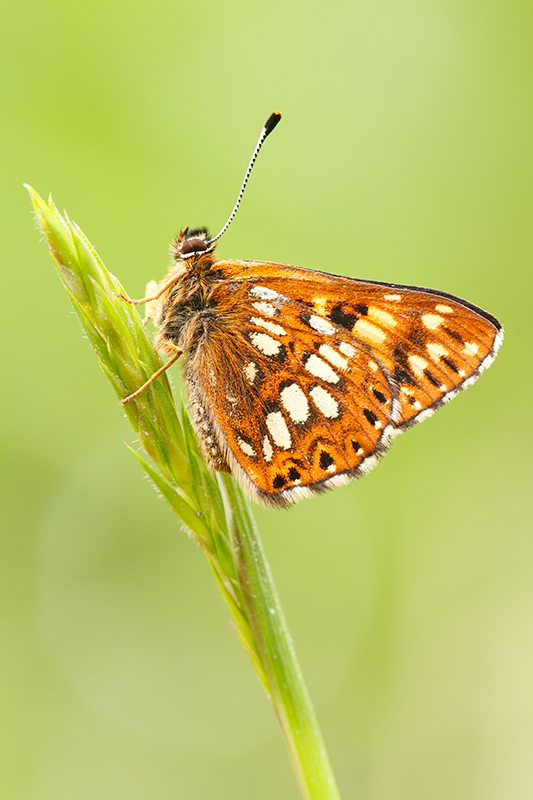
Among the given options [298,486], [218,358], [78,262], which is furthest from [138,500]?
[78,262]

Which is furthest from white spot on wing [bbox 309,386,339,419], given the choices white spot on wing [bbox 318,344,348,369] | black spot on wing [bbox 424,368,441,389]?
black spot on wing [bbox 424,368,441,389]

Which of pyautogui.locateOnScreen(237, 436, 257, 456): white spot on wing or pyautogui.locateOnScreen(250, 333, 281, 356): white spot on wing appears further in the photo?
pyautogui.locateOnScreen(250, 333, 281, 356): white spot on wing

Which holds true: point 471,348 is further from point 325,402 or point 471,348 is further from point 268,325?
point 268,325

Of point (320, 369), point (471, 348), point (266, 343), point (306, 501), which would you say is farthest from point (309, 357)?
point (306, 501)

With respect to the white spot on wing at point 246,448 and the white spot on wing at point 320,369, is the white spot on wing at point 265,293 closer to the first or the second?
the white spot on wing at point 320,369

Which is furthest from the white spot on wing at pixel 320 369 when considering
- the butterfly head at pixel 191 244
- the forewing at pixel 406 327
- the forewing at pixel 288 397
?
the butterfly head at pixel 191 244

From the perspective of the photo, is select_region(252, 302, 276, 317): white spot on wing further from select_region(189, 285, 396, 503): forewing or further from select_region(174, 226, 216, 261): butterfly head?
select_region(174, 226, 216, 261): butterfly head

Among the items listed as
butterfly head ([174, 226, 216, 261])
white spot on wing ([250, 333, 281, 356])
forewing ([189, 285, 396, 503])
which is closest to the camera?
forewing ([189, 285, 396, 503])
